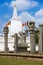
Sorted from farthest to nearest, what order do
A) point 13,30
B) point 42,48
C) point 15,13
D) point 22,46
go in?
1. point 15,13
2. point 13,30
3. point 22,46
4. point 42,48

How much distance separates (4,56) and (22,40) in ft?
26.4

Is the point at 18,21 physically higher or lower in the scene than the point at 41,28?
higher

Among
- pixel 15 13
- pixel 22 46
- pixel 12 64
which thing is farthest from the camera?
pixel 15 13

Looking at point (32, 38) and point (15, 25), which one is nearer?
point (32, 38)

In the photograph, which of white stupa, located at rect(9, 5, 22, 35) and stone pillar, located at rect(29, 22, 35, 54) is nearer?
stone pillar, located at rect(29, 22, 35, 54)

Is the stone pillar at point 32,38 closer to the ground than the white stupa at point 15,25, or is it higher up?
closer to the ground

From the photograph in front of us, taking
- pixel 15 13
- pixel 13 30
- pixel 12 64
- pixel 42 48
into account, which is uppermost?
pixel 15 13

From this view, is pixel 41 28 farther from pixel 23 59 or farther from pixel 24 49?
pixel 24 49

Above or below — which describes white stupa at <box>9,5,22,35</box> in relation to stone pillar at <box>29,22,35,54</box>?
above

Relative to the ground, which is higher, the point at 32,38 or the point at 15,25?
the point at 15,25

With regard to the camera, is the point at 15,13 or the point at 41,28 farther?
the point at 15,13

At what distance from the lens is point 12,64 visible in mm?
15172

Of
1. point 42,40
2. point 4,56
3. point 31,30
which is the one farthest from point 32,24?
point 4,56

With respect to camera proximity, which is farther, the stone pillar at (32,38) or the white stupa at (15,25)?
the white stupa at (15,25)
